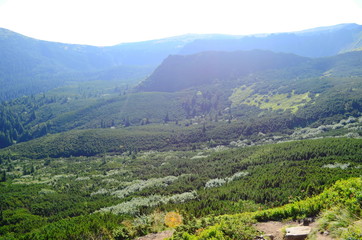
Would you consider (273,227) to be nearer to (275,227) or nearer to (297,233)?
(275,227)

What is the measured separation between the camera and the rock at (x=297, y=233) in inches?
635

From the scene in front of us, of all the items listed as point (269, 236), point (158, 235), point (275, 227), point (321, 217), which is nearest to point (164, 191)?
point (158, 235)

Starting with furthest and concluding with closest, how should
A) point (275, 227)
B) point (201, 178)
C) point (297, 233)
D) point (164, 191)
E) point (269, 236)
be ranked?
1. point (201, 178)
2. point (164, 191)
3. point (275, 227)
4. point (269, 236)
5. point (297, 233)

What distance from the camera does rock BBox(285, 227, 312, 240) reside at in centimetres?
1614

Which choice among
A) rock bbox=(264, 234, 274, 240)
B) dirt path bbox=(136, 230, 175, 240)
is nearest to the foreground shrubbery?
rock bbox=(264, 234, 274, 240)

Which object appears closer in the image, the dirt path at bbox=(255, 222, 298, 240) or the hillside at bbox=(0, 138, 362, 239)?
the dirt path at bbox=(255, 222, 298, 240)

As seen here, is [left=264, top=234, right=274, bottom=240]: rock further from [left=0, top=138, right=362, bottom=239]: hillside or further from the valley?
[left=0, top=138, right=362, bottom=239]: hillside

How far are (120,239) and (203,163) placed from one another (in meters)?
66.1

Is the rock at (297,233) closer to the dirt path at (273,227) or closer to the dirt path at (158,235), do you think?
the dirt path at (273,227)

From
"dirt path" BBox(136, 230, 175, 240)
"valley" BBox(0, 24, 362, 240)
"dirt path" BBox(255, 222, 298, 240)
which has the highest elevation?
"dirt path" BBox(255, 222, 298, 240)

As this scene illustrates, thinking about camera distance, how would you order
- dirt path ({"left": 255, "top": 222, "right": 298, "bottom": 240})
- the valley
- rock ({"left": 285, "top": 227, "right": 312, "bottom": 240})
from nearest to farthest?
1. rock ({"left": 285, "top": 227, "right": 312, "bottom": 240})
2. dirt path ({"left": 255, "top": 222, "right": 298, "bottom": 240})
3. the valley

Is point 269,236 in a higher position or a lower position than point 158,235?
higher

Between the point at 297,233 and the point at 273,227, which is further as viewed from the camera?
the point at 273,227

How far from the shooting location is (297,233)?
16500 mm
